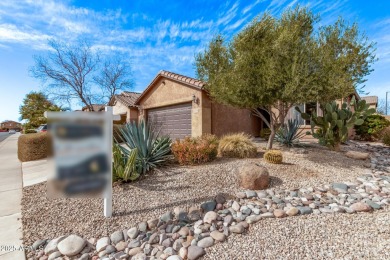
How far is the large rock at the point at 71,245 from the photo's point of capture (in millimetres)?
3000

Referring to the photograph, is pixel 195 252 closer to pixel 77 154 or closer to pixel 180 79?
pixel 77 154

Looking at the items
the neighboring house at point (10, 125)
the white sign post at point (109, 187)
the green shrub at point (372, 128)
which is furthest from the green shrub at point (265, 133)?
the neighboring house at point (10, 125)

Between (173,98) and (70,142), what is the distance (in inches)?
413

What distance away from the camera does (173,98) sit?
41.3ft

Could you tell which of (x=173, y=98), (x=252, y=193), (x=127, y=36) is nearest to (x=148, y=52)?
(x=127, y=36)

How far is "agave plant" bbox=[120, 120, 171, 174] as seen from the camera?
5.94m

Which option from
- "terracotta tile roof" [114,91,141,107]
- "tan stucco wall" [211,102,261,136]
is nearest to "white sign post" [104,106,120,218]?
"tan stucco wall" [211,102,261,136]

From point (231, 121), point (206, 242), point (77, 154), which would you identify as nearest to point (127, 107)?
point (231, 121)

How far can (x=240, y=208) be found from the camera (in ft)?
13.2

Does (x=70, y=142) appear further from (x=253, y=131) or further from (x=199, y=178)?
(x=253, y=131)

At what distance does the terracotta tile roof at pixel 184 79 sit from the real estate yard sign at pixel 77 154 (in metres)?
7.55

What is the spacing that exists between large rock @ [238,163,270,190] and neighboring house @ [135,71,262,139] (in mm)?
5743

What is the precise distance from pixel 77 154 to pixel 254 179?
12.6ft

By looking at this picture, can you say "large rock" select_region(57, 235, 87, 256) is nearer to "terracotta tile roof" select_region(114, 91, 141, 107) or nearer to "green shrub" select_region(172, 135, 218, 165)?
"green shrub" select_region(172, 135, 218, 165)
